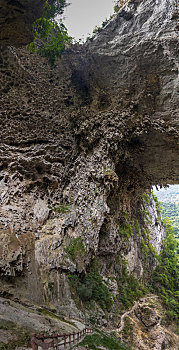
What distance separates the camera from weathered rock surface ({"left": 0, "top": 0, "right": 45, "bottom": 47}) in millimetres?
2740

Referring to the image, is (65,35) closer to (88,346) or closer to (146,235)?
(88,346)

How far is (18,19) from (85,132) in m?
7.40

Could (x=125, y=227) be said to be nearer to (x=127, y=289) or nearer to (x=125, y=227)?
(x=125, y=227)

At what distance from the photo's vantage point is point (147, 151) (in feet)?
37.0

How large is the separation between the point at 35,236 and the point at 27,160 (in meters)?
3.27

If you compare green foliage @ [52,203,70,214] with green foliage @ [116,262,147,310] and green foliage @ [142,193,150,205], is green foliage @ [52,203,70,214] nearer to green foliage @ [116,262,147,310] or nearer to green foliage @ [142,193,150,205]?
green foliage @ [116,262,147,310]

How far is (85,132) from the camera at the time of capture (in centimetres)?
1030

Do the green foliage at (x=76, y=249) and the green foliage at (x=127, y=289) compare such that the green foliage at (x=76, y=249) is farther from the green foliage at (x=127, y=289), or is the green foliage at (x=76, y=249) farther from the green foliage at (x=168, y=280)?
the green foliage at (x=168, y=280)

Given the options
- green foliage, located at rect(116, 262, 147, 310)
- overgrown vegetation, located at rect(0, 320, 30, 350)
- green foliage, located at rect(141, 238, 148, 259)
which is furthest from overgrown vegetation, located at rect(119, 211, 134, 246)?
overgrown vegetation, located at rect(0, 320, 30, 350)

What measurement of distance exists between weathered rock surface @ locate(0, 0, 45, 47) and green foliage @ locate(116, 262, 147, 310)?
10721mm

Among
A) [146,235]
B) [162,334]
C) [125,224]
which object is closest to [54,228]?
[125,224]

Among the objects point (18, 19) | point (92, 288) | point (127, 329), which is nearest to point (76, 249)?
point (92, 288)

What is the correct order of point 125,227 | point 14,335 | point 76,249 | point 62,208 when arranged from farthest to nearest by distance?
point 125,227
point 62,208
point 76,249
point 14,335

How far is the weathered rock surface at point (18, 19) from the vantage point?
2.74 meters
